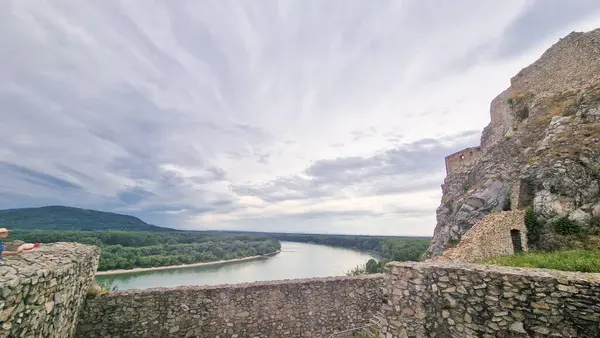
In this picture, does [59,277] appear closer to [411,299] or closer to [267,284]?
[267,284]

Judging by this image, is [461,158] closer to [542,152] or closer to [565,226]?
[542,152]

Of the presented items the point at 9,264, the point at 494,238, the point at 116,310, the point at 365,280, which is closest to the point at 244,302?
the point at 116,310

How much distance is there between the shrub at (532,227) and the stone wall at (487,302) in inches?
278

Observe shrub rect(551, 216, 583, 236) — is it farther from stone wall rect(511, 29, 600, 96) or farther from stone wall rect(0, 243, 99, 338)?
stone wall rect(0, 243, 99, 338)

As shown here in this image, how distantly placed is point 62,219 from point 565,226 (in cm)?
13174

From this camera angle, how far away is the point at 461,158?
1936 cm

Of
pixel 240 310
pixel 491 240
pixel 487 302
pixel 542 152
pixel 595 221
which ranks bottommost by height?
pixel 240 310

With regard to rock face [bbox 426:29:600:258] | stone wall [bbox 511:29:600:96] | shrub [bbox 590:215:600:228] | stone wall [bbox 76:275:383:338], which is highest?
stone wall [bbox 511:29:600:96]

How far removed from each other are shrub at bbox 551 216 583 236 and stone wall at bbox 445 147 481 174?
10.5m

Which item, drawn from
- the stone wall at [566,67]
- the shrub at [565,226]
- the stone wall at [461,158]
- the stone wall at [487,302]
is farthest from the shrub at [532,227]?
the stone wall at [461,158]

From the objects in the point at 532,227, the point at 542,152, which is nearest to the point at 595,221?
the point at 532,227

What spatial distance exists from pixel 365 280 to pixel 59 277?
710cm

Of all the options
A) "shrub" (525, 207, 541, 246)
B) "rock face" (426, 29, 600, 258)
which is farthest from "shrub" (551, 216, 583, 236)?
"shrub" (525, 207, 541, 246)

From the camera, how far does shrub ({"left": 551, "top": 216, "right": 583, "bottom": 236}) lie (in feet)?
26.5
